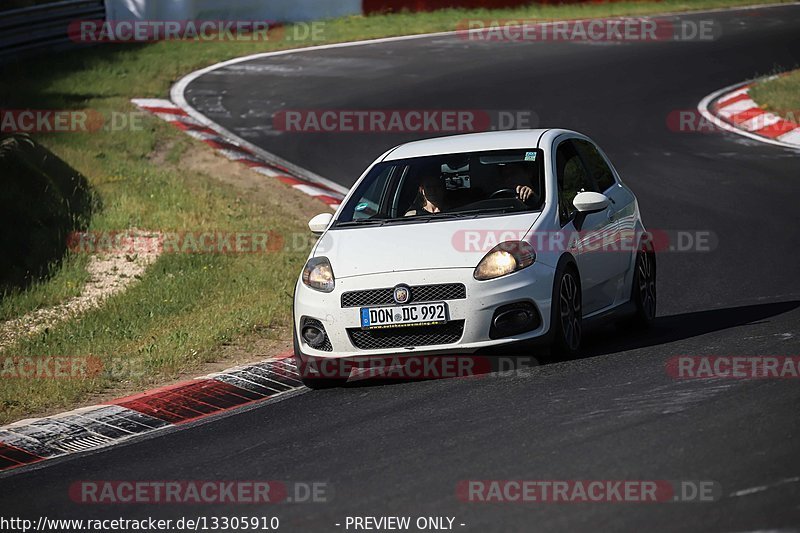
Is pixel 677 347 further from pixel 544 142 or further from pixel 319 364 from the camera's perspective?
pixel 319 364

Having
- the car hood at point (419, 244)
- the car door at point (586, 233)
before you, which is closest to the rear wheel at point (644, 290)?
the car door at point (586, 233)

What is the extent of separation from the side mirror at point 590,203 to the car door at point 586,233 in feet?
0.44

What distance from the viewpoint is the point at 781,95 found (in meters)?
19.8

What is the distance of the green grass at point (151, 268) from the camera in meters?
9.83

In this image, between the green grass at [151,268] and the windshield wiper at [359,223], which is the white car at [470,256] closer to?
the windshield wiper at [359,223]

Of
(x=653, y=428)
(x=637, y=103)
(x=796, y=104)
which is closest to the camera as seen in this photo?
(x=653, y=428)

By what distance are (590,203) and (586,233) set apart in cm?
31

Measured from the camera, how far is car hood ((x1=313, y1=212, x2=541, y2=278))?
8164 mm

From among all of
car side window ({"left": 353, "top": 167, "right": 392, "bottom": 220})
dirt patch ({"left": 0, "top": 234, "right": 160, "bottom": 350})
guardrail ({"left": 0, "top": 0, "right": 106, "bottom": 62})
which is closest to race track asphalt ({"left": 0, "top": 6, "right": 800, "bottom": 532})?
car side window ({"left": 353, "top": 167, "right": 392, "bottom": 220})

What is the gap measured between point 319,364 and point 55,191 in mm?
6736

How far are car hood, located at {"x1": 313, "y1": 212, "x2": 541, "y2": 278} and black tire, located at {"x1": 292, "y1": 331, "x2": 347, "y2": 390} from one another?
1.87 ft

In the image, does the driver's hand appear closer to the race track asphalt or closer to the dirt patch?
the race track asphalt

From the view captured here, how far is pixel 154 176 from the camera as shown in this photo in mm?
15820

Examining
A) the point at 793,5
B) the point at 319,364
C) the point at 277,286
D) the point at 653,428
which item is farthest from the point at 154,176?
the point at 793,5
